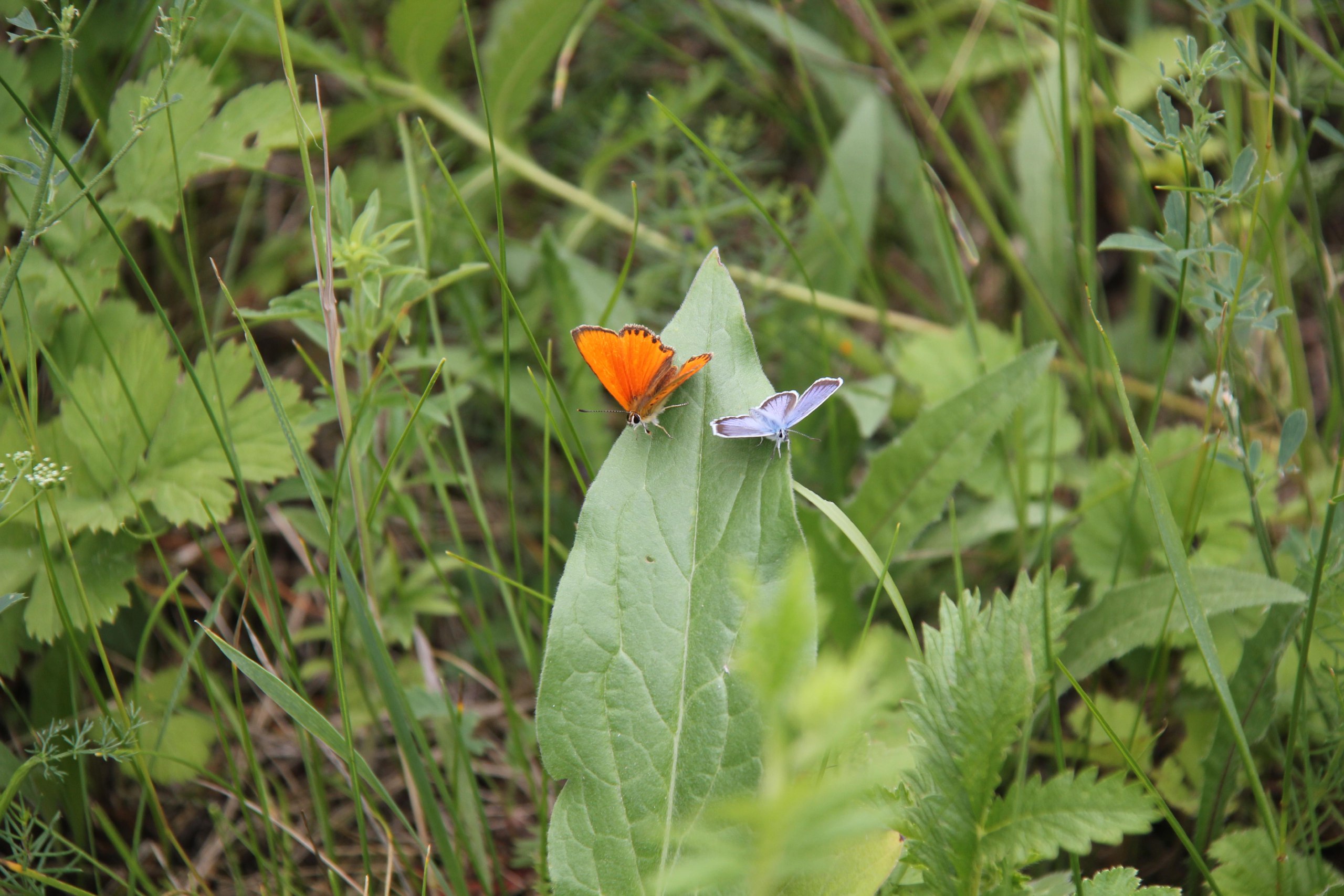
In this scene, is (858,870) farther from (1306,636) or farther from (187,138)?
(187,138)

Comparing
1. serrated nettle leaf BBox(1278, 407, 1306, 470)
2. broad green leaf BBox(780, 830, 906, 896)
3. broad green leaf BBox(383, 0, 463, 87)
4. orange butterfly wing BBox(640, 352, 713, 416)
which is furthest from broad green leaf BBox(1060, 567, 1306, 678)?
broad green leaf BBox(383, 0, 463, 87)

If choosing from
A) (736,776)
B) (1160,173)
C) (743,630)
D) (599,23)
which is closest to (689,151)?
(599,23)

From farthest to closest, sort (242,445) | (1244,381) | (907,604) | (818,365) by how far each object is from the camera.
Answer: (818,365), (907,604), (1244,381), (242,445)

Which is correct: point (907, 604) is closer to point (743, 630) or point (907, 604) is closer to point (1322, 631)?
point (1322, 631)

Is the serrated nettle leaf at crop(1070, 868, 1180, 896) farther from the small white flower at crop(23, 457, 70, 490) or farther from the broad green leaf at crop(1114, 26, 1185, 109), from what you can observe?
the broad green leaf at crop(1114, 26, 1185, 109)

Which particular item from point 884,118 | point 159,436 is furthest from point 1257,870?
point 884,118

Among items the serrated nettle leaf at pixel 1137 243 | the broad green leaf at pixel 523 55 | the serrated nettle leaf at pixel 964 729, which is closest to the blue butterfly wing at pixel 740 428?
the serrated nettle leaf at pixel 964 729
